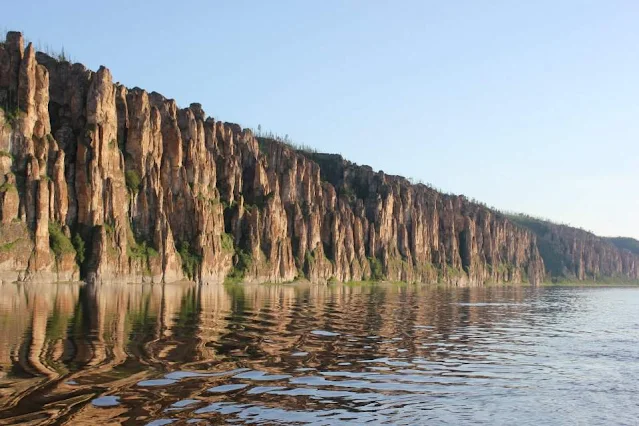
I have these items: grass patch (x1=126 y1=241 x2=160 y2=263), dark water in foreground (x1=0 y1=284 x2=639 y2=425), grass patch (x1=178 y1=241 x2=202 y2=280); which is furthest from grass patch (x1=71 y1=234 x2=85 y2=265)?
dark water in foreground (x1=0 y1=284 x2=639 y2=425)

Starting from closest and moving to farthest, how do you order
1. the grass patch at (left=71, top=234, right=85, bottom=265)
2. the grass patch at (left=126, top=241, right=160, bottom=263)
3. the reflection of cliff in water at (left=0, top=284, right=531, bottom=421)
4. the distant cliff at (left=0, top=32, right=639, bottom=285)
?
the reflection of cliff in water at (left=0, top=284, right=531, bottom=421), the distant cliff at (left=0, top=32, right=639, bottom=285), the grass patch at (left=71, top=234, right=85, bottom=265), the grass patch at (left=126, top=241, right=160, bottom=263)

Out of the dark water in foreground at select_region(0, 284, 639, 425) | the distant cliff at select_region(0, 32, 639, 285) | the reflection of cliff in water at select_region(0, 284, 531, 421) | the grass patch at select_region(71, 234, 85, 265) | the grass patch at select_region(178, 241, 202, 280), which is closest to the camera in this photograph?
the dark water in foreground at select_region(0, 284, 639, 425)

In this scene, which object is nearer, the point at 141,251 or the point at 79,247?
the point at 79,247

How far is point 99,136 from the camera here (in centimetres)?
16488

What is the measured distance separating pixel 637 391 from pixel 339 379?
12.6m

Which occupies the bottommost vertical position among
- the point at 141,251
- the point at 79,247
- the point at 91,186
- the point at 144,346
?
the point at 144,346

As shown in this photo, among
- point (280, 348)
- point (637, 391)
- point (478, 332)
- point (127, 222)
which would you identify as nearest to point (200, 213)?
point (127, 222)

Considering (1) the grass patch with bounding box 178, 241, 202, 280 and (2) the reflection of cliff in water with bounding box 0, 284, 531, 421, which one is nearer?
(2) the reflection of cliff in water with bounding box 0, 284, 531, 421

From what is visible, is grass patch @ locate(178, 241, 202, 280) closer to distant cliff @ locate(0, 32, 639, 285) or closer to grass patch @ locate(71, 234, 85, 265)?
distant cliff @ locate(0, 32, 639, 285)

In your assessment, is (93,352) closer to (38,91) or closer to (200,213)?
(38,91)

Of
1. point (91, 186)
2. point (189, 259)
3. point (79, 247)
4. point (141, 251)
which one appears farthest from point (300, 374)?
point (189, 259)

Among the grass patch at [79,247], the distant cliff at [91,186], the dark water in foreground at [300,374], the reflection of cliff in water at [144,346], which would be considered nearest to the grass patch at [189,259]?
the distant cliff at [91,186]

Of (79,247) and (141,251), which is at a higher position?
(79,247)

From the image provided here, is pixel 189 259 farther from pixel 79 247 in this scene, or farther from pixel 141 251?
pixel 79 247
